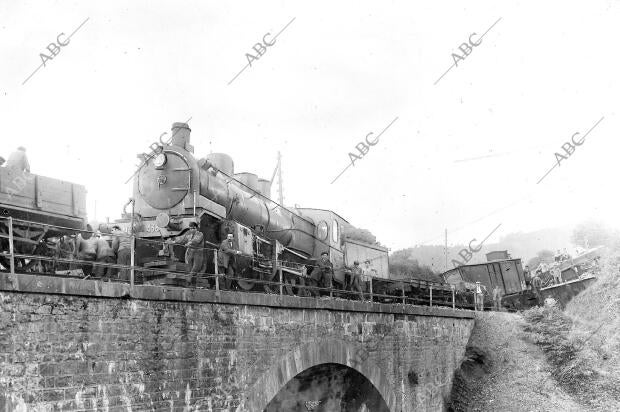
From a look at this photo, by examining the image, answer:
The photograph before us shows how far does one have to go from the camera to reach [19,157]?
371 inches

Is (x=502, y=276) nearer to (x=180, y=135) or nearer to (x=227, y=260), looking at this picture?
(x=227, y=260)

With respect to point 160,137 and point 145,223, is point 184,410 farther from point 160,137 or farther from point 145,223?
point 160,137

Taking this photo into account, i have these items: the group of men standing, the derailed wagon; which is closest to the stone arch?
the group of men standing

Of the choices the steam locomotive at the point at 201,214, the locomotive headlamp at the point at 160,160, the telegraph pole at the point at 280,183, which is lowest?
the steam locomotive at the point at 201,214

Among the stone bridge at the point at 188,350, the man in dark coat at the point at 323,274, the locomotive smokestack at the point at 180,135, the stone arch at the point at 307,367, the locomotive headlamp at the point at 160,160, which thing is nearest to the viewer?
the stone bridge at the point at 188,350

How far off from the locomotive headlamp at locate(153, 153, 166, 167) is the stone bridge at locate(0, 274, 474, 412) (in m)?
3.63

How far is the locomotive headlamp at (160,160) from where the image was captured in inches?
480

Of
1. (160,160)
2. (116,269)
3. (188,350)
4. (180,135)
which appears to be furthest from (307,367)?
(180,135)

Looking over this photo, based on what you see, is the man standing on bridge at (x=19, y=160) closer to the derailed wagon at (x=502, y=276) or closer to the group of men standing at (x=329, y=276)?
the group of men standing at (x=329, y=276)

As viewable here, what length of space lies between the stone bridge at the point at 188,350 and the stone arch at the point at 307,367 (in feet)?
0.07

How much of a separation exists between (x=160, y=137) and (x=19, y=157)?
4122 mm

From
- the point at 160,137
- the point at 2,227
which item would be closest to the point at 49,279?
the point at 2,227

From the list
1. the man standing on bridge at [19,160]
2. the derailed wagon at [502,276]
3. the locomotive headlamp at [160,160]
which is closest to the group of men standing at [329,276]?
the locomotive headlamp at [160,160]

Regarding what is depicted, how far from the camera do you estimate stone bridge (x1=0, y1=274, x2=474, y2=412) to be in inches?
270
